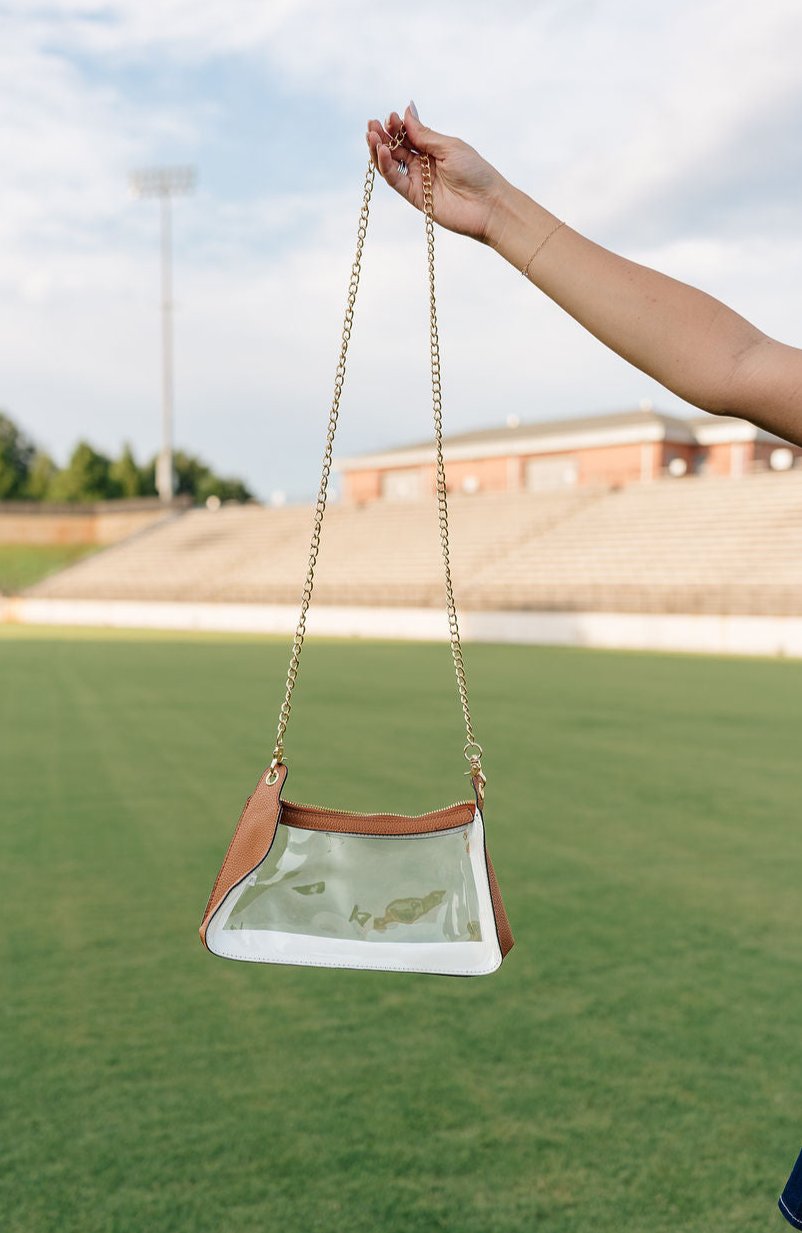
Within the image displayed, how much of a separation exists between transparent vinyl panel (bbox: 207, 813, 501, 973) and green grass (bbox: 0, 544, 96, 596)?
3924 cm

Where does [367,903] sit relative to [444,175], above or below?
below

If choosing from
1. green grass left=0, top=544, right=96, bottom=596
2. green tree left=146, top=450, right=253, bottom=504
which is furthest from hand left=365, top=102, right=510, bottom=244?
green tree left=146, top=450, right=253, bottom=504

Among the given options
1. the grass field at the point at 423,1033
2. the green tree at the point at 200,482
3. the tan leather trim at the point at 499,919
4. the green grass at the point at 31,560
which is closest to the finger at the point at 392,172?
the tan leather trim at the point at 499,919

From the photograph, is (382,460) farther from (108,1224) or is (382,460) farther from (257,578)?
(108,1224)

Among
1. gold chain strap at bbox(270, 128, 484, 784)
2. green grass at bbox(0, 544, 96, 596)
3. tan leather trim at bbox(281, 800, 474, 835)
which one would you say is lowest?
green grass at bbox(0, 544, 96, 596)

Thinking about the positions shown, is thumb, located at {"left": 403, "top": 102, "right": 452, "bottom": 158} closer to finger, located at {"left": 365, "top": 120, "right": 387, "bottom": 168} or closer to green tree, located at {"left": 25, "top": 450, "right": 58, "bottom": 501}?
finger, located at {"left": 365, "top": 120, "right": 387, "bottom": 168}

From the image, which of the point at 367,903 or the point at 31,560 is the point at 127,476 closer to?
the point at 31,560

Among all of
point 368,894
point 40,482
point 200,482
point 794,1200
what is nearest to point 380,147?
point 368,894

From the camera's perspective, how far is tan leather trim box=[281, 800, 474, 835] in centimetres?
168

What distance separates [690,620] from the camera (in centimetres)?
2116

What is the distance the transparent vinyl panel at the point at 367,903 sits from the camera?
5.40 ft

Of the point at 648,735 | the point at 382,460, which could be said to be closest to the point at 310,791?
the point at 648,735

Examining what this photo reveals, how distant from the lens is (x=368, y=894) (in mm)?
1704

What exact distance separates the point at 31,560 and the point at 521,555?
21.8 meters
